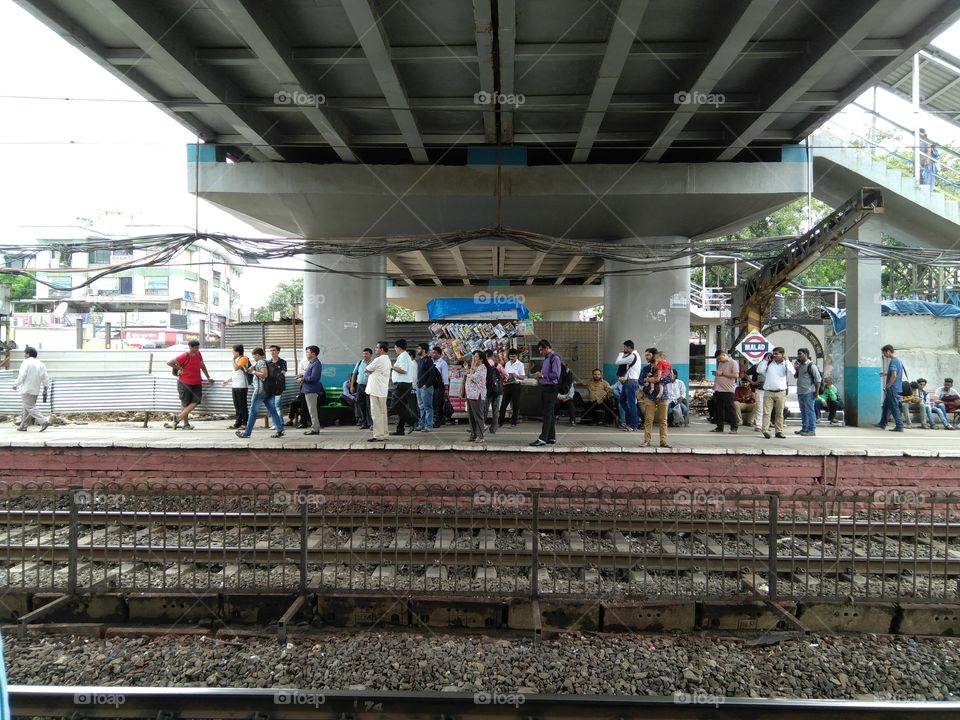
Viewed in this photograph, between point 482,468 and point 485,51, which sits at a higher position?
point 485,51

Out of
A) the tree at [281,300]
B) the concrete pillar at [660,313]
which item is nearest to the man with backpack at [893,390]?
the concrete pillar at [660,313]

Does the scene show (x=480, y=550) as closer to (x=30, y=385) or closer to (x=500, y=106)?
(x=500, y=106)

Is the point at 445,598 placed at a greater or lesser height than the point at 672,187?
lesser

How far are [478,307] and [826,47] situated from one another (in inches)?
337

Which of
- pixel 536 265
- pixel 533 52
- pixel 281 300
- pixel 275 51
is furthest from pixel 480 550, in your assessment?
pixel 281 300

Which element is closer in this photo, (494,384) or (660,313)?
(494,384)

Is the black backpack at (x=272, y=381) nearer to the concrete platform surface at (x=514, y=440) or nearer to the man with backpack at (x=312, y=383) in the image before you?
the man with backpack at (x=312, y=383)

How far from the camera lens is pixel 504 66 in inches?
317

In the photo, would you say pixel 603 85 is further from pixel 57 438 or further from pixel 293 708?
pixel 57 438

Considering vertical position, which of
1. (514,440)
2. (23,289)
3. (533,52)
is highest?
(23,289)

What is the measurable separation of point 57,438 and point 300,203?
6031 millimetres

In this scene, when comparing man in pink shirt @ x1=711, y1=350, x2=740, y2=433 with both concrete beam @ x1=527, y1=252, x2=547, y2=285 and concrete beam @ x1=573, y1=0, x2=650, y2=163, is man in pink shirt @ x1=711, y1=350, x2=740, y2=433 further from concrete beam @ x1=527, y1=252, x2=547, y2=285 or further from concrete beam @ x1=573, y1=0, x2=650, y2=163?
concrete beam @ x1=527, y1=252, x2=547, y2=285

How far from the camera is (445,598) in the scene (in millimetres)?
5273

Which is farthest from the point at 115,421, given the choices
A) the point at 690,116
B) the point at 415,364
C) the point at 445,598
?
the point at 690,116
